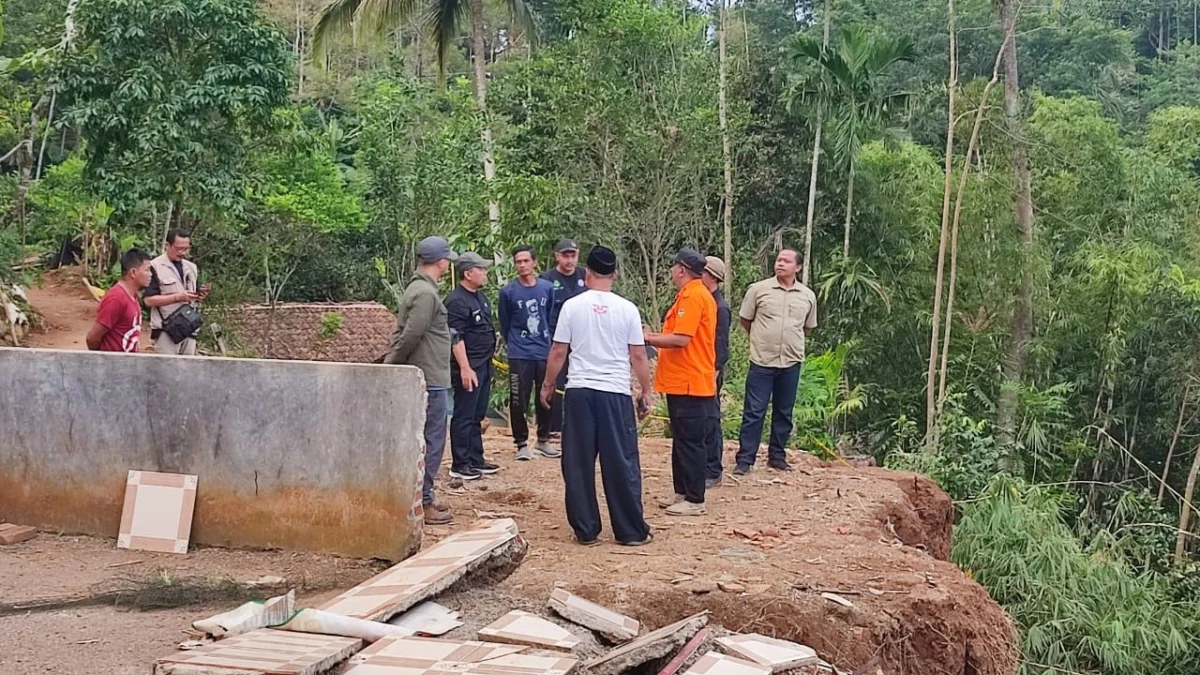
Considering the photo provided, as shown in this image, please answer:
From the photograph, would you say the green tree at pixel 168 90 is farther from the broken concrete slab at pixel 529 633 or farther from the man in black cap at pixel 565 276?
the broken concrete slab at pixel 529 633

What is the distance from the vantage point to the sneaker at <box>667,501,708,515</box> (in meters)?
7.26

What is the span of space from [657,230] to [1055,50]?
72.8 ft

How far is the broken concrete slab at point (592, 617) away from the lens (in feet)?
15.7

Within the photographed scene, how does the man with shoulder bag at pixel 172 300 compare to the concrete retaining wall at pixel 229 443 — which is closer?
the concrete retaining wall at pixel 229 443

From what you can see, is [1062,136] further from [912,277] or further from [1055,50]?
[1055,50]

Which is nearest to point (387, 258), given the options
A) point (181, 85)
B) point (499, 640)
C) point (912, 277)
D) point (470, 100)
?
point (470, 100)

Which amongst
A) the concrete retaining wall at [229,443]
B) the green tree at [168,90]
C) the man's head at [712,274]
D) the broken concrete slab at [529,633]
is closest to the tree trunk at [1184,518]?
the man's head at [712,274]

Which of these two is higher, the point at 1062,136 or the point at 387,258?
the point at 1062,136

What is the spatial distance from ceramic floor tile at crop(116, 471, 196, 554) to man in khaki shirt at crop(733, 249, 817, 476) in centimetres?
408

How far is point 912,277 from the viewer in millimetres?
18297

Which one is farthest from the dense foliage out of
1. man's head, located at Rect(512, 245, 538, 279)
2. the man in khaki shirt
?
man's head, located at Rect(512, 245, 538, 279)

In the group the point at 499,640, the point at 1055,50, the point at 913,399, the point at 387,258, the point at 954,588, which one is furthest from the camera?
the point at 1055,50

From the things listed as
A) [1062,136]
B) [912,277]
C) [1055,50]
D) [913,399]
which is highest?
[1055,50]

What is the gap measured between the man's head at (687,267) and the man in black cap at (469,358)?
4.56 ft
